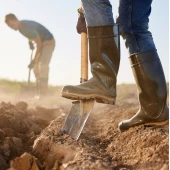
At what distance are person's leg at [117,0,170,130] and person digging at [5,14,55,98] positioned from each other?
213 inches

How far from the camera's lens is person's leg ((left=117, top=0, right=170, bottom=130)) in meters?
2.06

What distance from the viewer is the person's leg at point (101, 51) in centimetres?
206

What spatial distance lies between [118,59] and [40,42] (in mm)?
5584

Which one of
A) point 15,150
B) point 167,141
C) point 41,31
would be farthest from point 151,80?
point 41,31

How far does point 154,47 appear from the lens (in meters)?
Result: 2.12

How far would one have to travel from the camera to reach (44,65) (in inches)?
292

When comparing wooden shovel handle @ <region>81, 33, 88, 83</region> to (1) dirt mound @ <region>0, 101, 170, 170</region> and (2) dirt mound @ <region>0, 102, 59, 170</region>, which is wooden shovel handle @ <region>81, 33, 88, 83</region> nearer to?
(1) dirt mound @ <region>0, 101, 170, 170</region>

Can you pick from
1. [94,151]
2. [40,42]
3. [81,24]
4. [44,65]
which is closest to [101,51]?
[81,24]

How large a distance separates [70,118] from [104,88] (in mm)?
375

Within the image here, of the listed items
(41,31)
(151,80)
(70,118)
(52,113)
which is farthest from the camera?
(41,31)

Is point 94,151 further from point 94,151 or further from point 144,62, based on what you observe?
point 144,62

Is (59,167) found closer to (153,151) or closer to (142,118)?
(153,151)

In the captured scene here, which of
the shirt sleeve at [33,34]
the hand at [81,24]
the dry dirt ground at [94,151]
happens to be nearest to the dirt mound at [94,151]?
the dry dirt ground at [94,151]

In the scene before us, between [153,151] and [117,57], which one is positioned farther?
[117,57]
